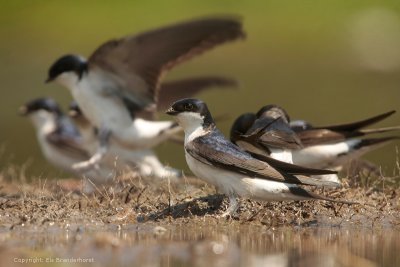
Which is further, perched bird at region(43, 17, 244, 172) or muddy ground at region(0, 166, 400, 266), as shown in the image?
perched bird at region(43, 17, 244, 172)

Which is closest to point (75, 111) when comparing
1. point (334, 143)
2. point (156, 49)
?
point (156, 49)

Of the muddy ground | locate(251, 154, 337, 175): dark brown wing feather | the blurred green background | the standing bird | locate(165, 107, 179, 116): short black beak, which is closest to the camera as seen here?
the muddy ground

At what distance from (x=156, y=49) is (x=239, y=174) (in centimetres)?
377

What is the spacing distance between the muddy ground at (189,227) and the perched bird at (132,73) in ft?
7.18

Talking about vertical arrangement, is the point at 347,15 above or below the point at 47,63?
above

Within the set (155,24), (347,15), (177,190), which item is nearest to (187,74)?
(155,24)

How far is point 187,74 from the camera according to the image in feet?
72.4

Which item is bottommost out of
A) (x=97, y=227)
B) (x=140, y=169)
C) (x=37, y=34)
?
(x=97, y=227)

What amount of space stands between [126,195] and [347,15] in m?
17.7

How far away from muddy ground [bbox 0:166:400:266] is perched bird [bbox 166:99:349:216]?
0.23 m

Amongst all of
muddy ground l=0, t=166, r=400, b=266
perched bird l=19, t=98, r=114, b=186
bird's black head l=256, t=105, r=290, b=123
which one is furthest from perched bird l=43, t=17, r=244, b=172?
muddy ground l=0, t=166, r=400, b=266

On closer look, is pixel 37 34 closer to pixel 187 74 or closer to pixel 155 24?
pixel 155 24

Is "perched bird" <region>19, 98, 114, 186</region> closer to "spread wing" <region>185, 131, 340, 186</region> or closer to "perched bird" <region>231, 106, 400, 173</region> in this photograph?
"perched bird" <region>231, 106, 400, 173</region>

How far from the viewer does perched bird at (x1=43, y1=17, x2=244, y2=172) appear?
11789 mm
